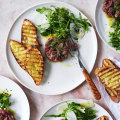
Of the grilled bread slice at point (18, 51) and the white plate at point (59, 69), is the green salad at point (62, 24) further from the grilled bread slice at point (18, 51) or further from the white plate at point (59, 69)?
the grilled bread slice at point (18, 51)

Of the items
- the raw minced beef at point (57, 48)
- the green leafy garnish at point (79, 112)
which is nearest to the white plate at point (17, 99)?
the green leafy garnish at point (79, 112)

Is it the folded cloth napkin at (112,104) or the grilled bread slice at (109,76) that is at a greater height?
the grilled bread slice at (109,76)

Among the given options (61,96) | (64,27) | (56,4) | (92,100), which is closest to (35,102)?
(61,96)

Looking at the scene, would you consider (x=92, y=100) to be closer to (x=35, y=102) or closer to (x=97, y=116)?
(x=97, y=116)

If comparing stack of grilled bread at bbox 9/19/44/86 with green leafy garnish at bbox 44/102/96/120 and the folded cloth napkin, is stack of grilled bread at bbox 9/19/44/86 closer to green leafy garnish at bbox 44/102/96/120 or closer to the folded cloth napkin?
green leafy garnish at bbox 44/102/96/120

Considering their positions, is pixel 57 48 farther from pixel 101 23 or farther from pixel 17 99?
pixel 17 99

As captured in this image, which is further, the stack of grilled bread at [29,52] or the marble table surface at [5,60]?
the marble table surface at [5,60]

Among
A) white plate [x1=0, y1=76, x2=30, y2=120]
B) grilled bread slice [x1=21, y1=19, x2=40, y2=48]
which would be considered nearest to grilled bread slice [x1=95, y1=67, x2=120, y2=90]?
grilled bread slice [x1=21, y1=19, x2=40, y2=48]
